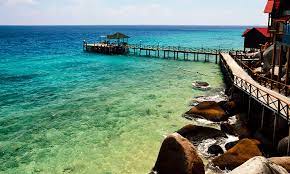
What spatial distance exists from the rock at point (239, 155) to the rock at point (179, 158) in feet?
6.55

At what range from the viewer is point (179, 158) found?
13992 millimetres

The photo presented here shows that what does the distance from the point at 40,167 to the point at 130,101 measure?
46.3 ft

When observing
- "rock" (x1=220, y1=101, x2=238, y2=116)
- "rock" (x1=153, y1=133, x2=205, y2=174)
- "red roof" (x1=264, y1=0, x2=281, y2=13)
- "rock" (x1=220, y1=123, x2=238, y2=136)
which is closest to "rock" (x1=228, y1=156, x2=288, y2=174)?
"rock" (x1=153, y1=133, x2=205, y2=174)

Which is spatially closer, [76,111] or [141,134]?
[141,134]

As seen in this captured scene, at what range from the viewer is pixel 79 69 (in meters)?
52.0

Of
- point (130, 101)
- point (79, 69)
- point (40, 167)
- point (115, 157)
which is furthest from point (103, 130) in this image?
point (79, 69)

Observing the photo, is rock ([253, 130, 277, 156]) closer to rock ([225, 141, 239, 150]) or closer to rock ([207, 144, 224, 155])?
rock ([225, 141, 239, 150])

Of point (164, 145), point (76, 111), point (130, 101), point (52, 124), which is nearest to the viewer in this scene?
point (164, 145)

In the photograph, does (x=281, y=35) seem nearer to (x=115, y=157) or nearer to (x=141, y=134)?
(x=141, y=134)

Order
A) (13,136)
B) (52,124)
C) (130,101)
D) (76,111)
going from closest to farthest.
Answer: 1. (13,136)
2. (52,124)
3. (76,111)
4. (130,101)

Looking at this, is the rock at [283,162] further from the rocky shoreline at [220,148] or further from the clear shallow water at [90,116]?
the clear shallow water at [90,116]

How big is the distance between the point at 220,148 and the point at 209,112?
6.32m

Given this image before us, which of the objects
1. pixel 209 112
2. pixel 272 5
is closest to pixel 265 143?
pixel 209 112

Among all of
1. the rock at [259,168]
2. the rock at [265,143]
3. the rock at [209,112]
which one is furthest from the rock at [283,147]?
the rock at [209,112]
